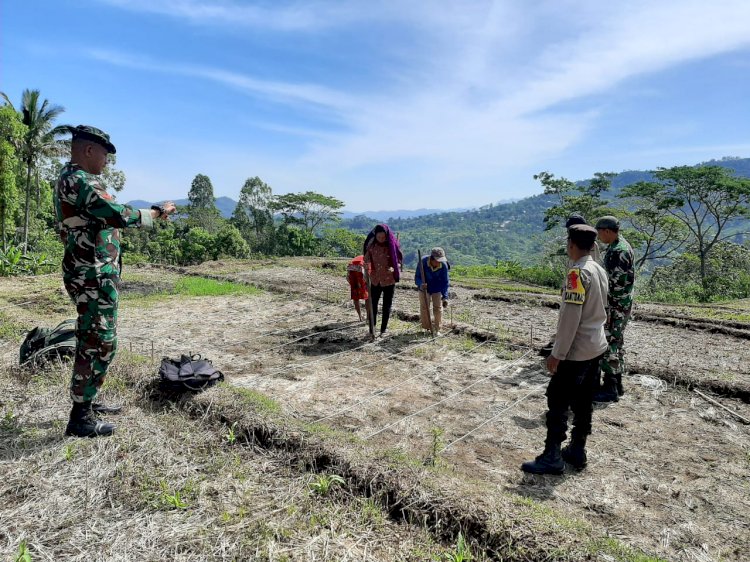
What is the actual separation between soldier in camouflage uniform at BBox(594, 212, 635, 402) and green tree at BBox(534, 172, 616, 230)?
21325 millimetres

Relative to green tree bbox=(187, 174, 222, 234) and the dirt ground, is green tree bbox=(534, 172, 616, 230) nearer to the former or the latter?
the dirt ground

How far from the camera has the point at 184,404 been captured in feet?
13.1

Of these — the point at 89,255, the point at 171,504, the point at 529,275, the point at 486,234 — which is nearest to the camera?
the point at 171,504

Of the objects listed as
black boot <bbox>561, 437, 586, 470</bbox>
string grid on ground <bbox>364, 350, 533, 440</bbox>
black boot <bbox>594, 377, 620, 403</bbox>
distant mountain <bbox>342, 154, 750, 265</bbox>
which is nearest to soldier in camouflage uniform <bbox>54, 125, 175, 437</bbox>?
string grid on ground <bbox>364, 350, 533, 440</bbox>

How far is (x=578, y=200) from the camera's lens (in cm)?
2503

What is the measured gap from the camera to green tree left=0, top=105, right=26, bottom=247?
1823 centimetres

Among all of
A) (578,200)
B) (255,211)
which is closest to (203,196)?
(255,211)

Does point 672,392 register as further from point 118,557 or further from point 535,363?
point 118,557

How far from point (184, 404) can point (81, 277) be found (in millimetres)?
1432

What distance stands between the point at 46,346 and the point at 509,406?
478cm

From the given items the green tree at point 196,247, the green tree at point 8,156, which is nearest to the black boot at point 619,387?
the green tree at point 8,156

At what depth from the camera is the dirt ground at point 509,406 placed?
2.82 metres

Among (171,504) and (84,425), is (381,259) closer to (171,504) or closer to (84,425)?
(84,425)

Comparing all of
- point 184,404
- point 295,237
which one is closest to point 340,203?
point 295,237
